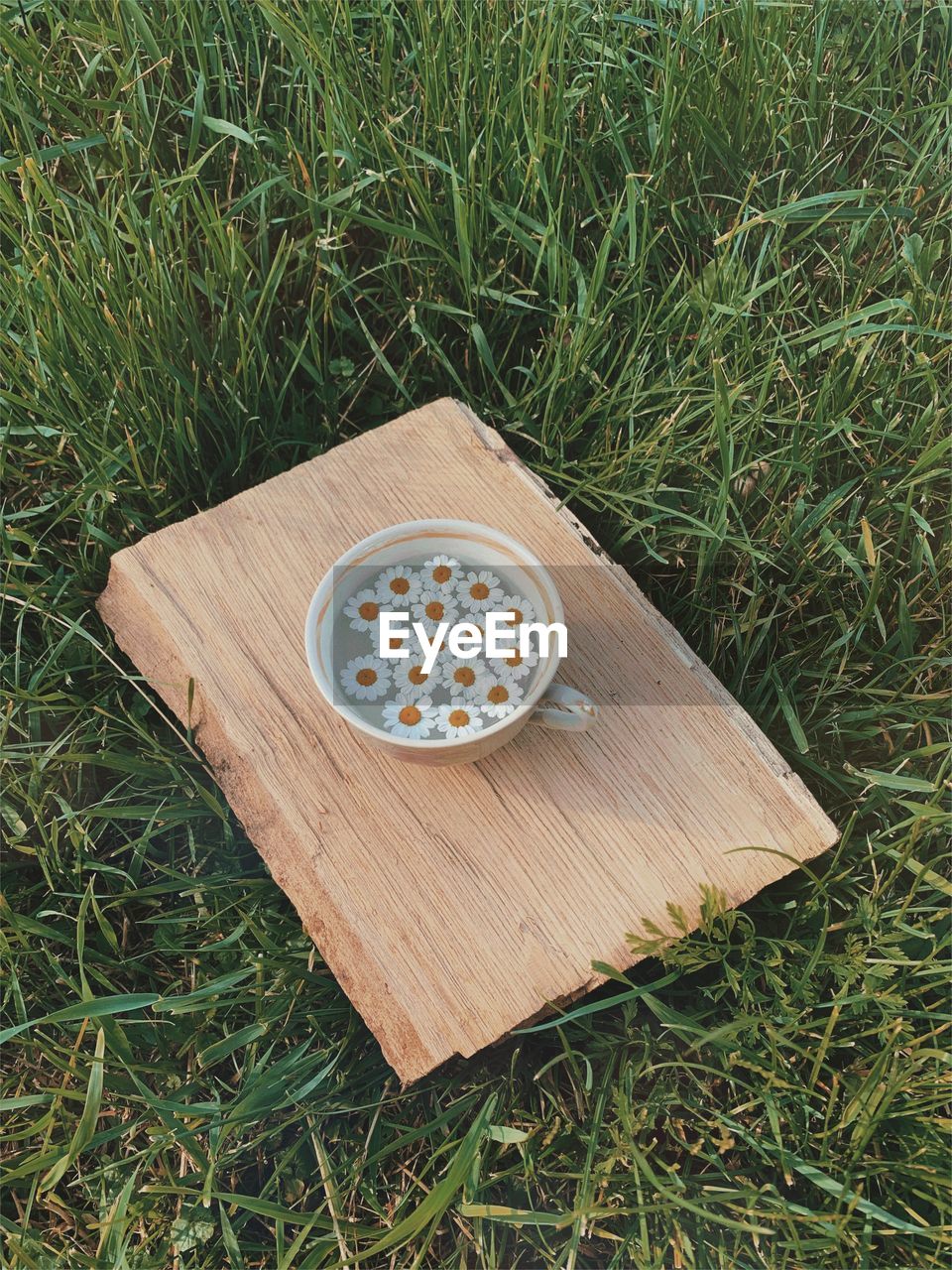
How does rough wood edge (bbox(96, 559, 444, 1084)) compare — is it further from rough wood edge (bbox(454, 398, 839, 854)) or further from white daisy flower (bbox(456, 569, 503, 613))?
rough wood edge (bbox(454, 398, 839, 854))

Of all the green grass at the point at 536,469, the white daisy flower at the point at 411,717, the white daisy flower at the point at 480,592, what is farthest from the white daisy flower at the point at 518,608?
the green grass at the point at 536,469

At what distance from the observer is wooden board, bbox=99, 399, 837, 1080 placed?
1.01 metres

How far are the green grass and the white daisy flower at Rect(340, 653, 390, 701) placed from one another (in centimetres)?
23

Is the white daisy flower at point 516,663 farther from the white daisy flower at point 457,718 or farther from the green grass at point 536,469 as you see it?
the green grass at point 536,469

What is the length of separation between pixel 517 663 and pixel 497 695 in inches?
1.3

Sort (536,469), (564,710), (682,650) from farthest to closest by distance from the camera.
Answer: (536,469) < (682,650) < (564,710)

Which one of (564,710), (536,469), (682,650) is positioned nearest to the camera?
(564,710)

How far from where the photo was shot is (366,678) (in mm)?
1034

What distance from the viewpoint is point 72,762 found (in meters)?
1.27

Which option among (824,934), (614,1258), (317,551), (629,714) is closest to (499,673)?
(629,714)

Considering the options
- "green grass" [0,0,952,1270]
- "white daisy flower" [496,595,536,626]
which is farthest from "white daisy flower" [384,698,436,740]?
"green grass" [0,0,952,1270]

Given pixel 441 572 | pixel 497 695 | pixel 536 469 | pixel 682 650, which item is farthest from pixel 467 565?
pixel 536 469

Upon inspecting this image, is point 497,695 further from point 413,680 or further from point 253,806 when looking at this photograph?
point 253,806

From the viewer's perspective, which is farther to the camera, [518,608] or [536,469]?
[536,469]
